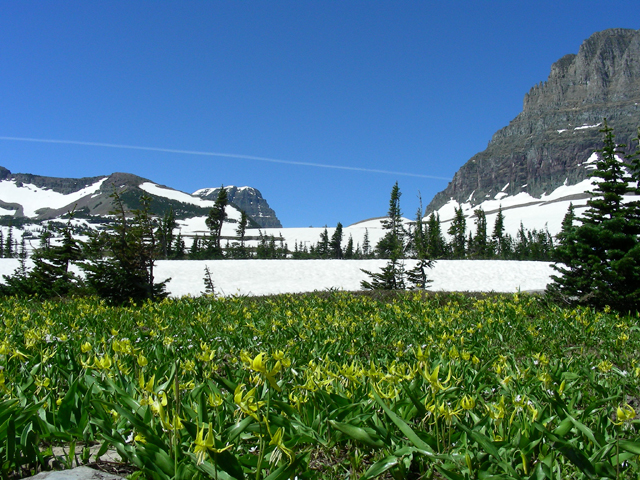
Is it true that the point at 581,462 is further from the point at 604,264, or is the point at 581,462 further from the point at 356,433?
the point at 604,264

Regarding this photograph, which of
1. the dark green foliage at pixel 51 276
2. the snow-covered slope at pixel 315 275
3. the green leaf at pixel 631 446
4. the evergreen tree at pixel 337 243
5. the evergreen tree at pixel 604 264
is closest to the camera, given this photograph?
the green leaf at pixel 631 446

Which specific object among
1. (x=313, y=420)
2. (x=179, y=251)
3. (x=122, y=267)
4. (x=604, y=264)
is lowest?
(x=313, y=420)

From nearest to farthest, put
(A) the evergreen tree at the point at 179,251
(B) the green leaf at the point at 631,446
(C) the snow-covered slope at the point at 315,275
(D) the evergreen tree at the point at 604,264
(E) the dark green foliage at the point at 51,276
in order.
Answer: (B) the green leaf at the point at 631,446
(D) the evergreen tree at the point at 604,264
(E) the dark green foliage at the point at 51,276
(C) the snow-covered slope at the point at 315,275
(A) the evergreen tree at the point at 179,251

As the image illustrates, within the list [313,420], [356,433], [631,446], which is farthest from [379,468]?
[631,446]

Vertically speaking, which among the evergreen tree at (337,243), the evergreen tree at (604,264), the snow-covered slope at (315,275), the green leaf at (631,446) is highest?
the evergreen tree at (337,243)

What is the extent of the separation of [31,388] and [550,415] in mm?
3157

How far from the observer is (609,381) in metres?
3.13

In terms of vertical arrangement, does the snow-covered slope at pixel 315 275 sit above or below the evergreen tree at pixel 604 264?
below

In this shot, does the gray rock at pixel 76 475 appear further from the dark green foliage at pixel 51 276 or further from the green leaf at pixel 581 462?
the dark green foliage at pixel 51 276

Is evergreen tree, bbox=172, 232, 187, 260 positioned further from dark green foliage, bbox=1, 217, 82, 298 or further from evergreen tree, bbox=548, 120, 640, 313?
evergreen tree, bbox=548, 120, 640, 313

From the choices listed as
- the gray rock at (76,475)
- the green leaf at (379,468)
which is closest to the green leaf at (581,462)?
the green leaf at (379,468)

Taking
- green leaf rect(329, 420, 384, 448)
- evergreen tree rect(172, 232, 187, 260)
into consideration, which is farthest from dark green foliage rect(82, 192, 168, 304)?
evergreen tree rect(172, 232, 187, 260)

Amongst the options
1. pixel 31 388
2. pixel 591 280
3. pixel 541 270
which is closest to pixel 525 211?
pixel 541 270

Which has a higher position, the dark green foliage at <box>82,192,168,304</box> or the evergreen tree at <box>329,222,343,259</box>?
the evergreen tree at <box>329,222,343,259</box>
